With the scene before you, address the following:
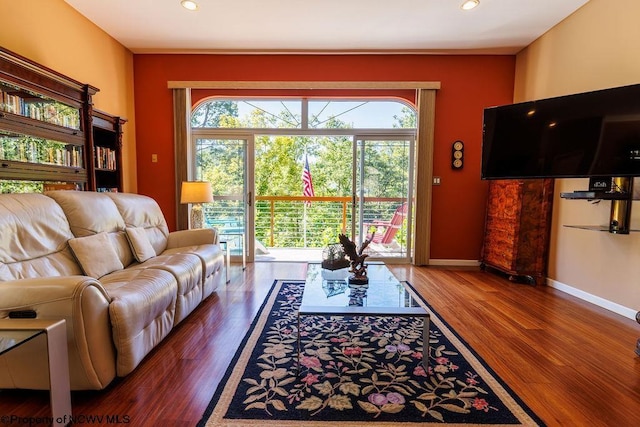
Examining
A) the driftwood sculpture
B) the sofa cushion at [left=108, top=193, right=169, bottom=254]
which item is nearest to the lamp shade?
the sofa cushion at [left=108, top=193, right=169, bottom=254]

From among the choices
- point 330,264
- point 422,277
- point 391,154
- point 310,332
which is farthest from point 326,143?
point 310,332

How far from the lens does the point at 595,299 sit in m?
2.89

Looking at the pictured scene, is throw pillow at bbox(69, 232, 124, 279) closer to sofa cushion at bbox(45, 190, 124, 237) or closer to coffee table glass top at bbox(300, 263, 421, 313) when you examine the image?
sofa cushion at bbox(45, 190, 124, 237)

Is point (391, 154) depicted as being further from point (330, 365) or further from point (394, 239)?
point (330, 365)

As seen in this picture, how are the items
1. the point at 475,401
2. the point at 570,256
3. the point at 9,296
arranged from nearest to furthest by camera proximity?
the point at 9,296 → the point at 475,401 → the point at 570,256

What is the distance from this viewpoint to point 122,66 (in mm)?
3998

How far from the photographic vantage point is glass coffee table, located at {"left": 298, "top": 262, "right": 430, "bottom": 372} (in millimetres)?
1707

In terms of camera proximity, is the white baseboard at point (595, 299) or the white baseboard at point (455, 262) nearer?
→ the white baseboard at point (595, 299)

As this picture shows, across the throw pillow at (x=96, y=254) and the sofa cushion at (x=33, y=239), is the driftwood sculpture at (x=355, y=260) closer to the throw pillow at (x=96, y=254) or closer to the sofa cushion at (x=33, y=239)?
the throw pillow at (x=96, y=254)

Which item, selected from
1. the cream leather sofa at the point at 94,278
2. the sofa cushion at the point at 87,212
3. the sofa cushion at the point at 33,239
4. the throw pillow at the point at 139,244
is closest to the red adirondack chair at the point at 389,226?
the cream leather sofa at the point at 94,278

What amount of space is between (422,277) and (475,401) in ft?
7.46

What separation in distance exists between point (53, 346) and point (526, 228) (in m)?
4.13

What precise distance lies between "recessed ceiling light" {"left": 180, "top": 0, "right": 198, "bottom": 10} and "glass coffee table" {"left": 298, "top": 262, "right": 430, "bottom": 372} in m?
2.88

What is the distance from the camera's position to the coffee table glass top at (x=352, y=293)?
1.82 metres
